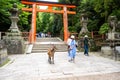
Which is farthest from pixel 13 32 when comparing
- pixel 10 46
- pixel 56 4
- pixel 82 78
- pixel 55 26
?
pixel 55 26

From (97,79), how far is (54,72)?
2.24 meters

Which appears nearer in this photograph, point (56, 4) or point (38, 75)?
point (38, 75)

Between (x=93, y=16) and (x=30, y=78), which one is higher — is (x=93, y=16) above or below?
above

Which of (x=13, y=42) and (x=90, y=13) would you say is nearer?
(x=13, y=42)

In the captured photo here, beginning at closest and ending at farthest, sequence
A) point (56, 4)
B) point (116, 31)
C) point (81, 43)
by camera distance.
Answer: point (116, 31) → point (81, 43) → point (56, 4)

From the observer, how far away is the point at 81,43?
64.7 feet

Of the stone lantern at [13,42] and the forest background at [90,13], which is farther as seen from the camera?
the forest background at [90,13]

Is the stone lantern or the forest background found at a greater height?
the forest background

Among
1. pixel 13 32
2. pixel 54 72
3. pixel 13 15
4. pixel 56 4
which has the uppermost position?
pixel 56 4

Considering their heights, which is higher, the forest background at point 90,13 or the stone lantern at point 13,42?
the forest background at point 90,13

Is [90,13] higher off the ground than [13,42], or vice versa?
[90,13]

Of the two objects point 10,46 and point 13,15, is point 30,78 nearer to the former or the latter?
point 10,46

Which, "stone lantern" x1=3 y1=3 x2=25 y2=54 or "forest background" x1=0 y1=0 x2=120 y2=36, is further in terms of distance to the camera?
"forest background" x1=0 y1=0 x2=120 y2=36

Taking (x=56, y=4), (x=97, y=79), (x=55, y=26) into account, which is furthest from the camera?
(x=55, y=26)
